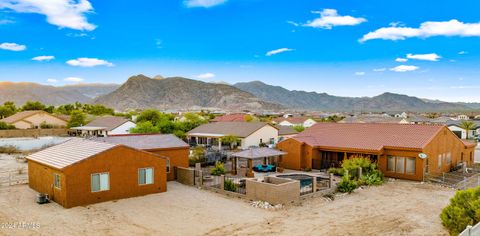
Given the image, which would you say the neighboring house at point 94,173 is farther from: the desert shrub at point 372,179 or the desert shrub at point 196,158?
the desert shrub at point 372,179

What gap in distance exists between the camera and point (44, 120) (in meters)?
86.3

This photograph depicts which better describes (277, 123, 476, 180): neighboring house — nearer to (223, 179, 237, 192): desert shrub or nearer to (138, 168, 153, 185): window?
(223, 179, 237, 192): desert shrub

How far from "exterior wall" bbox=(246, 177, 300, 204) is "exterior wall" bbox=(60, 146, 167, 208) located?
6.34 meters

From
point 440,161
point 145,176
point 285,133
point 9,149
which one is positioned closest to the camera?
point 145,176

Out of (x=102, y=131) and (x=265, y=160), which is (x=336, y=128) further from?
(x=102, y=131)

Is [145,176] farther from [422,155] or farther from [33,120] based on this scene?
[33,120]

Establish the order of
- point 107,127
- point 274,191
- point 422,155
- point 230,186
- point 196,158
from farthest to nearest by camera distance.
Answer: point 107,127, point 196,158, point 422,155, point 230,186, point 274,191

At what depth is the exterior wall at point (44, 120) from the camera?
85.1 m

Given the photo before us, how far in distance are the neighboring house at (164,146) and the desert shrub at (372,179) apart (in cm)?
1425

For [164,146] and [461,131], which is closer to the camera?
[164,146]

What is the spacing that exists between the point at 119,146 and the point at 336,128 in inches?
938

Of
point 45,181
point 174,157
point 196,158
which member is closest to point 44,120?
point 196,158

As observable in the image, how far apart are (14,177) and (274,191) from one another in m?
22.5

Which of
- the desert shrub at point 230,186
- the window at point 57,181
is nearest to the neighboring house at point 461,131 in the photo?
the desert shrub at point 230,186
